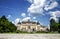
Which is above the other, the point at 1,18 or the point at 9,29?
the point at 1,18

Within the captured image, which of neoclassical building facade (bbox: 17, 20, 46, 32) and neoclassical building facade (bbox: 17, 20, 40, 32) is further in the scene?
neoclassical building facade (bbox: 17, 20, 46, 32)

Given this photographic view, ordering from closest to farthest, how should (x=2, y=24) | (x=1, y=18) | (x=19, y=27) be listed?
(x=2, y=24), (x=1, y=18), (x=19, y=27)

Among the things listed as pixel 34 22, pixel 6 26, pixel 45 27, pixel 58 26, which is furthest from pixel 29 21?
pixel 6 26

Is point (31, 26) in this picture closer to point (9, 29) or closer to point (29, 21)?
point (29, 21)

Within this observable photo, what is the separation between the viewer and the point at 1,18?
74438mm

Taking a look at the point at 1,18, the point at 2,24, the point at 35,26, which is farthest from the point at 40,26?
the point at 2,24

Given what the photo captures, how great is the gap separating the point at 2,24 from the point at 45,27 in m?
45.8

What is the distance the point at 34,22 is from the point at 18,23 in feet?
34.2

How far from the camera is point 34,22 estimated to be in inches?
4365

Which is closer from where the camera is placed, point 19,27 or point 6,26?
point 6,26

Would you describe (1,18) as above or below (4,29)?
above

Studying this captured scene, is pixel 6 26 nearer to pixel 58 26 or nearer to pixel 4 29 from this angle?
pixel 4 29

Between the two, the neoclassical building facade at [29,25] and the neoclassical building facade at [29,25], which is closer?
the neoclassical building facade at [29,25]

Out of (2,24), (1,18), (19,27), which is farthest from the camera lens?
(19,27)
